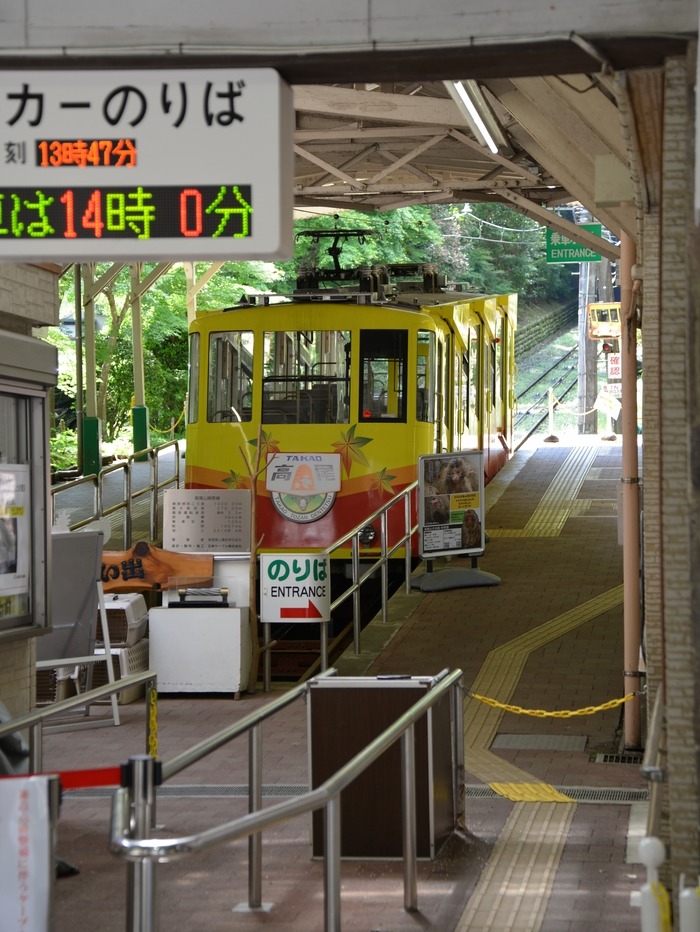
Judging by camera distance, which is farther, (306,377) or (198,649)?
(306,377)

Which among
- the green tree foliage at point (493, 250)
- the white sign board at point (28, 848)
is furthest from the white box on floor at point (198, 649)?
the green tree foliage at point (493, 250)

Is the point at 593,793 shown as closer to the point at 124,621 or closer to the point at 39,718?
the point at 39,718

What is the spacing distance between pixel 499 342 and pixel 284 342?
738cm

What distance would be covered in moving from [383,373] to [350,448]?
34.1 inches

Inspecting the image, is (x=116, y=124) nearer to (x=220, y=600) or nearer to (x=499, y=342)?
(x=220, y=600)

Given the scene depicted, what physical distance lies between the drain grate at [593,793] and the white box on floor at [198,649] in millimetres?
3307

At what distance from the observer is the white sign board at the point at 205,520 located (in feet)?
41.4

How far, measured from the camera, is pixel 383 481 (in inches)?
592

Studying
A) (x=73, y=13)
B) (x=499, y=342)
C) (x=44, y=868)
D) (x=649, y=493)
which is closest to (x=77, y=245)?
(x=73, y=13)

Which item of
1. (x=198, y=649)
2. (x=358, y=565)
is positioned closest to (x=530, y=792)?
(x=198, y=649)

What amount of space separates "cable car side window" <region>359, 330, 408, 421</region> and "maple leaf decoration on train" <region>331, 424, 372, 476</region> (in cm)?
21

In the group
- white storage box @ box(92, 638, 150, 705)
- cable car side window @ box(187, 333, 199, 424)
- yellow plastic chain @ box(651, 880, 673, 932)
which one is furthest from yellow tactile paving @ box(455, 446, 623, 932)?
cable car side window @ box(187, 333, 199, 424)

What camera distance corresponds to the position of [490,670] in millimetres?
10906

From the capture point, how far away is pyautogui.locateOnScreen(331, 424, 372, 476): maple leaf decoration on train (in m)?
15.0
